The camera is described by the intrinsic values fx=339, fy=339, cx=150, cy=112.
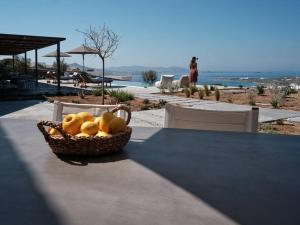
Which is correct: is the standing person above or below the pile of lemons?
above

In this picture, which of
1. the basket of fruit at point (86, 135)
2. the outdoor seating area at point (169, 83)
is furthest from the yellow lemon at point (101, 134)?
the outdoor seating area at point (169, 83)

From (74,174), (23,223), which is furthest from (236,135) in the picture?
(23,223)

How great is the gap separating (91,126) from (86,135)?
0.04 m

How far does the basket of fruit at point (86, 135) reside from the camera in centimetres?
128

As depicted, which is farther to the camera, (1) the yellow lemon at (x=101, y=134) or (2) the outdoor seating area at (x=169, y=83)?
(2) the outdoor seating area at (x=169, y=83)

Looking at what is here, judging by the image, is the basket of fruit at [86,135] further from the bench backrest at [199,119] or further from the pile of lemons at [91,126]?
the bench backrest at [199,119]

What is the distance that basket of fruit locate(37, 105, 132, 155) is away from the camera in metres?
1.28

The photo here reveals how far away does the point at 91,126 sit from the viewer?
1373 millimetres

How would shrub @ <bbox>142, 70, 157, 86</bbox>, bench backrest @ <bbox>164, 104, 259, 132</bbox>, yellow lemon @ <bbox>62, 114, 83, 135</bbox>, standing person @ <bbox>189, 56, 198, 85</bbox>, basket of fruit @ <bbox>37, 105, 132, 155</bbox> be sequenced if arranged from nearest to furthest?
basket of fruit @ <bbox>37, 105, 132, 155</bbox>, yellow lemon @ <bbox>62, 114, 83, 135</bbox>, bench backrest @ <bbox>164, 104, 259, 132</bbox>, standing person @ <bbox>189, 56, 198, 85</bbox>, shrub @ <bbox>142, 70, 157, 86</bbox>

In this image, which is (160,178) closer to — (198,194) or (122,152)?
(198,194)

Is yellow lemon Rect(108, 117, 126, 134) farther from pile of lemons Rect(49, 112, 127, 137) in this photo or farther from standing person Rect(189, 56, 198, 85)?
standing person Rect(189, 56, 198, 85)

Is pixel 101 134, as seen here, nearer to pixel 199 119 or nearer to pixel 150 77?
pixel 199 119

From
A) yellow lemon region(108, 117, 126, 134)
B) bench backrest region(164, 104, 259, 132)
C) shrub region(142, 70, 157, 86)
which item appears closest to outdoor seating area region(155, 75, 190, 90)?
shrub region(142, 70, 157, 86)

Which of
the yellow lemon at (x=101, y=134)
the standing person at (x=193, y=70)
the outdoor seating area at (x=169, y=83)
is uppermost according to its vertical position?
the standing person at (x=193, y=70)
